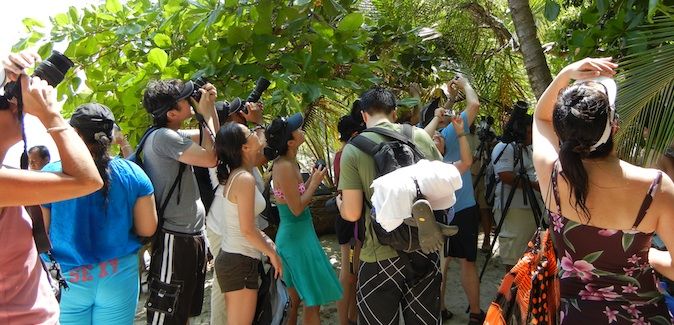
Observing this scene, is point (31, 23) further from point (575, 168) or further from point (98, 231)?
point (575, 168)

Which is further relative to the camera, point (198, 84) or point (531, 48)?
point (531, 48)

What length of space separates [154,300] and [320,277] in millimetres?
1049

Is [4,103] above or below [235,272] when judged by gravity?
above

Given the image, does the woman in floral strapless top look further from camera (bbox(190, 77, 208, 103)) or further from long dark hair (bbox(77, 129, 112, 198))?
camera (bbox(190, 77, 208, 103))

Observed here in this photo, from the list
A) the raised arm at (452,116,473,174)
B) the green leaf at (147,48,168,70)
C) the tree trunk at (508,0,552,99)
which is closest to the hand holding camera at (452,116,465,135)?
the raised arm at (452,116,473,174)

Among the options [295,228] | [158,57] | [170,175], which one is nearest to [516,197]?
[295,228]

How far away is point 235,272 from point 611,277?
203 centimetres

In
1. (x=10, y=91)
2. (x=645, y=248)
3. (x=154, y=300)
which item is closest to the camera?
(x=10, y=91)

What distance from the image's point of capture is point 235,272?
3180mm

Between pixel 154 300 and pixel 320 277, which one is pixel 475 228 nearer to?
pixel 320 277

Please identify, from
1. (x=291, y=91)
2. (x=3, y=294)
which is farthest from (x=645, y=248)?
(x=291, y=91)

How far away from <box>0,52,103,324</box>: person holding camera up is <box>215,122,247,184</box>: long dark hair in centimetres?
147

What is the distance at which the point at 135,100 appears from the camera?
146 inches

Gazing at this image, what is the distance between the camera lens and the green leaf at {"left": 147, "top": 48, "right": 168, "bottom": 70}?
11.9 ft
